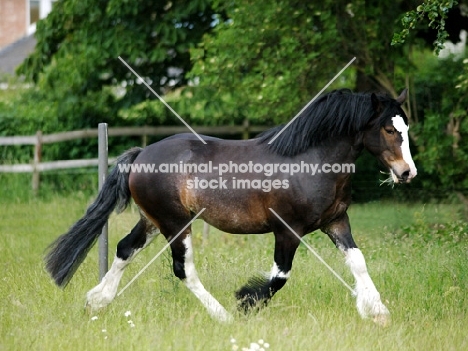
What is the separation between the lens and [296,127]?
6.09 metres

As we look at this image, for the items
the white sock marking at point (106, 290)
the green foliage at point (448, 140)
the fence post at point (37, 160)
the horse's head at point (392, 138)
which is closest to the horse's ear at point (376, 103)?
the horse's head at point (392, 138)

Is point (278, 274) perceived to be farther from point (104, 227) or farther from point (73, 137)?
point (73, 137)

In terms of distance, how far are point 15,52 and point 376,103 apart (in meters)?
26.1

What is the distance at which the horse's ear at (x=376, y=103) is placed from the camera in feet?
19.0

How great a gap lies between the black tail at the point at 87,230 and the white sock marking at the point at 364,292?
→ 1.94 m

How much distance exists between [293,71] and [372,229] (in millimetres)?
2468

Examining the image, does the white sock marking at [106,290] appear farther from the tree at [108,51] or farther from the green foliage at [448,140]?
the tree at [108,51]

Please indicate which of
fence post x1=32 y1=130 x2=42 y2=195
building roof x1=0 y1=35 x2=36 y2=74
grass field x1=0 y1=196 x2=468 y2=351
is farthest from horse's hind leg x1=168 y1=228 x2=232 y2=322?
building roof x1=0 y1=35 x2=36 y2=74

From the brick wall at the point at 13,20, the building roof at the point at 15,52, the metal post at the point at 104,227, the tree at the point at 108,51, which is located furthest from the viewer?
the brick wall at the point at 13,20

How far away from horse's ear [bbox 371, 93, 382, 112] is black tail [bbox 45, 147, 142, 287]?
2.02 m

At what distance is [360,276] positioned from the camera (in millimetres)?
6004

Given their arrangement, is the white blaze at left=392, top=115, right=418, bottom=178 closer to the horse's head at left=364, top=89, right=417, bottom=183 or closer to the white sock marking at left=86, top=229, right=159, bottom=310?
the horse's head at left=364, top=89, right=417, bottom=183

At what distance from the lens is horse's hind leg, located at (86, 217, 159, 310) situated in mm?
6305

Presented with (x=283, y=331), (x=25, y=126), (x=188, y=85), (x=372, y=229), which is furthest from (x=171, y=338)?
(x=25, y=126)
